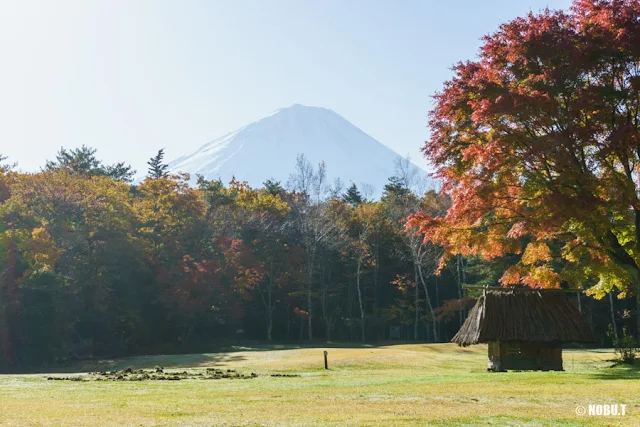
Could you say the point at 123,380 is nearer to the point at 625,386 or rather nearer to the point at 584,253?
the point at 625,386

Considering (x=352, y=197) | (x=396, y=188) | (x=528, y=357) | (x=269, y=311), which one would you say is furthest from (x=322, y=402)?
(x=352, y=197)

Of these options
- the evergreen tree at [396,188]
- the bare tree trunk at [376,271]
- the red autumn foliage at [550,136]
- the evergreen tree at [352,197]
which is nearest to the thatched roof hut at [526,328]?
the red autumn foliage at [550,136]

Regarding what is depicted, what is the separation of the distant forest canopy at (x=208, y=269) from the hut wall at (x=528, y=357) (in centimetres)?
1992

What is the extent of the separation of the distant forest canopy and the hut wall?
65.4 feet

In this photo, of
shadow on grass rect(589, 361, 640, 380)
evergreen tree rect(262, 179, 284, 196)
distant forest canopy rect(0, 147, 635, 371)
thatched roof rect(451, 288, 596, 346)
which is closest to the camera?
shadow on grass rect(589, 361, 640, 380)

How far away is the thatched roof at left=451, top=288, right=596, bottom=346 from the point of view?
26.3 metres

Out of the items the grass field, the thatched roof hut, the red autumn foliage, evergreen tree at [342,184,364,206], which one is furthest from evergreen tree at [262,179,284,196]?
the grass field

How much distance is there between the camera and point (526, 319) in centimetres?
2683

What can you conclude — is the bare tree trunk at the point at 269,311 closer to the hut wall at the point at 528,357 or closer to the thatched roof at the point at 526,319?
the thatched roof at the point at 526,319

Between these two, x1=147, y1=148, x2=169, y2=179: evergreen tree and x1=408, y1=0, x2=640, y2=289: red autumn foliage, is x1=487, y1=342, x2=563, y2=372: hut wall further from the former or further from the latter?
x1=147, y1=148, x2=169, y2=179: evergreen tree

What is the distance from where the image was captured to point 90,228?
49.8 m

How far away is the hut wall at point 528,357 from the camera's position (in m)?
26.7

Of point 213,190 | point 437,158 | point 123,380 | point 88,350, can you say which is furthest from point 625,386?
point 213,190

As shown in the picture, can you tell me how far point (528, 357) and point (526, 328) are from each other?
129 cm
